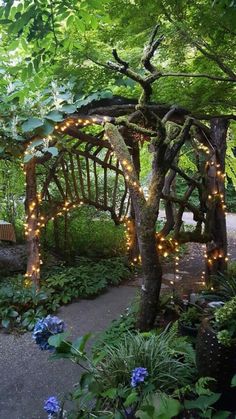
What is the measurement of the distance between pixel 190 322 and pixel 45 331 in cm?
188

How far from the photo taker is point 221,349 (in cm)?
244

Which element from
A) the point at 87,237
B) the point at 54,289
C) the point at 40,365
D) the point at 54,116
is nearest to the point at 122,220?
the point at 87,237

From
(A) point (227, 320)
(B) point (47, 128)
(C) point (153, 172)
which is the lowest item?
(A) point (227, 320)

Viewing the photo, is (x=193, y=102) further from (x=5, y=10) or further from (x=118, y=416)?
(x=118, y=416)

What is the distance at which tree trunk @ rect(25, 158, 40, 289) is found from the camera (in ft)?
17.1

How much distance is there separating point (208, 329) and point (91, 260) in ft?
13.8

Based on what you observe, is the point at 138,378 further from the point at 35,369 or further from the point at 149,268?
the point at 35,369

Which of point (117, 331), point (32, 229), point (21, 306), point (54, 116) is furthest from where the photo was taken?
point (32, 229)

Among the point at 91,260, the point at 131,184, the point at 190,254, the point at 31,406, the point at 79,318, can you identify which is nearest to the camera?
the point at 31,406

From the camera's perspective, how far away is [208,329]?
254 centimetres

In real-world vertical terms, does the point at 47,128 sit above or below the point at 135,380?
above

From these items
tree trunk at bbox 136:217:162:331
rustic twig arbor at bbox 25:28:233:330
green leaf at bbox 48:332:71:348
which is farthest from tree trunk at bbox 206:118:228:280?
green leaf at bbox 48:332:71:348

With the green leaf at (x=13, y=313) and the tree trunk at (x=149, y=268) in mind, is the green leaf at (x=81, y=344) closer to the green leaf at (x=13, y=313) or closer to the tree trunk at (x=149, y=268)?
the tree trunk at (x=149, y=268)

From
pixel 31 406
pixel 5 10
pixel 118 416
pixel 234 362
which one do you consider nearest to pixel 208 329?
pixel 234 362
